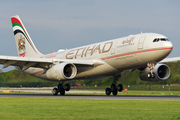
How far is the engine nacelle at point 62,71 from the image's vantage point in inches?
1176

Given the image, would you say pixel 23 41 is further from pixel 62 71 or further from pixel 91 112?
pixel 91 112

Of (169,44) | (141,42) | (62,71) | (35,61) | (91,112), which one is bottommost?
(91,112)

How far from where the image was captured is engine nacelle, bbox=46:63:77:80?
2988 cm

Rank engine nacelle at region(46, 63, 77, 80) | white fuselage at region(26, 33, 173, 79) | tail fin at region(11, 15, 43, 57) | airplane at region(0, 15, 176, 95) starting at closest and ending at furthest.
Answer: white fuselage at region(26, 33, 173, 79) → airplane at region(0, 15, 176, 95) → engine nacelle at region(46, 63, 77, 80) → tail fin at region(11, 15, 43, 57)

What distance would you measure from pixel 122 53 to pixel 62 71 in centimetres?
627

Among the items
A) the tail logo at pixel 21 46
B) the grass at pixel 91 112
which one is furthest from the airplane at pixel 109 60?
the grass at pixel 91 112

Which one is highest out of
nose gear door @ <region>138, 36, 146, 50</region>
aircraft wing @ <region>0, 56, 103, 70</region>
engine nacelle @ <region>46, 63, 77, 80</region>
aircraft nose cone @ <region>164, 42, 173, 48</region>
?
nose gear door @ <region>138, 36, 146, 50</region>

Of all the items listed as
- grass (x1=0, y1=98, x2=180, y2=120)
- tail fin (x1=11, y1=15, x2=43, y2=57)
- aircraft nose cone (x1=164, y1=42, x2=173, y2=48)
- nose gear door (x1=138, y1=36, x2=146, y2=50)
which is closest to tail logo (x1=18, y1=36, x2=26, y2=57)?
tail fin (x1=11, y1=15, x2=43, y2=57)

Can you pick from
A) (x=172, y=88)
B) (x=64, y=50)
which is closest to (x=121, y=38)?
(x=64, y=50)

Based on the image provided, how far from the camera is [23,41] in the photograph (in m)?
45.6

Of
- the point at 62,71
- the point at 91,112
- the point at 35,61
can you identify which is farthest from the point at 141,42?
the point at 91,112

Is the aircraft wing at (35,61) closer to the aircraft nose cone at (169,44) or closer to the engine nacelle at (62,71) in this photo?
the engine nacelle at (62,71)

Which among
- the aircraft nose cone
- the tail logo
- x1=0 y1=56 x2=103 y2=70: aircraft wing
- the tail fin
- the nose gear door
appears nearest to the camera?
the aircraft nose cone

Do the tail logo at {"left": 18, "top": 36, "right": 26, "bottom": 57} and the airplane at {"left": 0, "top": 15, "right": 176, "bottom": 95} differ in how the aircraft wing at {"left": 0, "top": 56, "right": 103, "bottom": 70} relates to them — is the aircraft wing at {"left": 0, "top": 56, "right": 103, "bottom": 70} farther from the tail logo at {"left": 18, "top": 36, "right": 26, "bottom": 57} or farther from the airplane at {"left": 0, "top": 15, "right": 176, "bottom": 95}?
the tail logo at {"left": 18, "top": 36, "right": 26, "bottom": 57}
